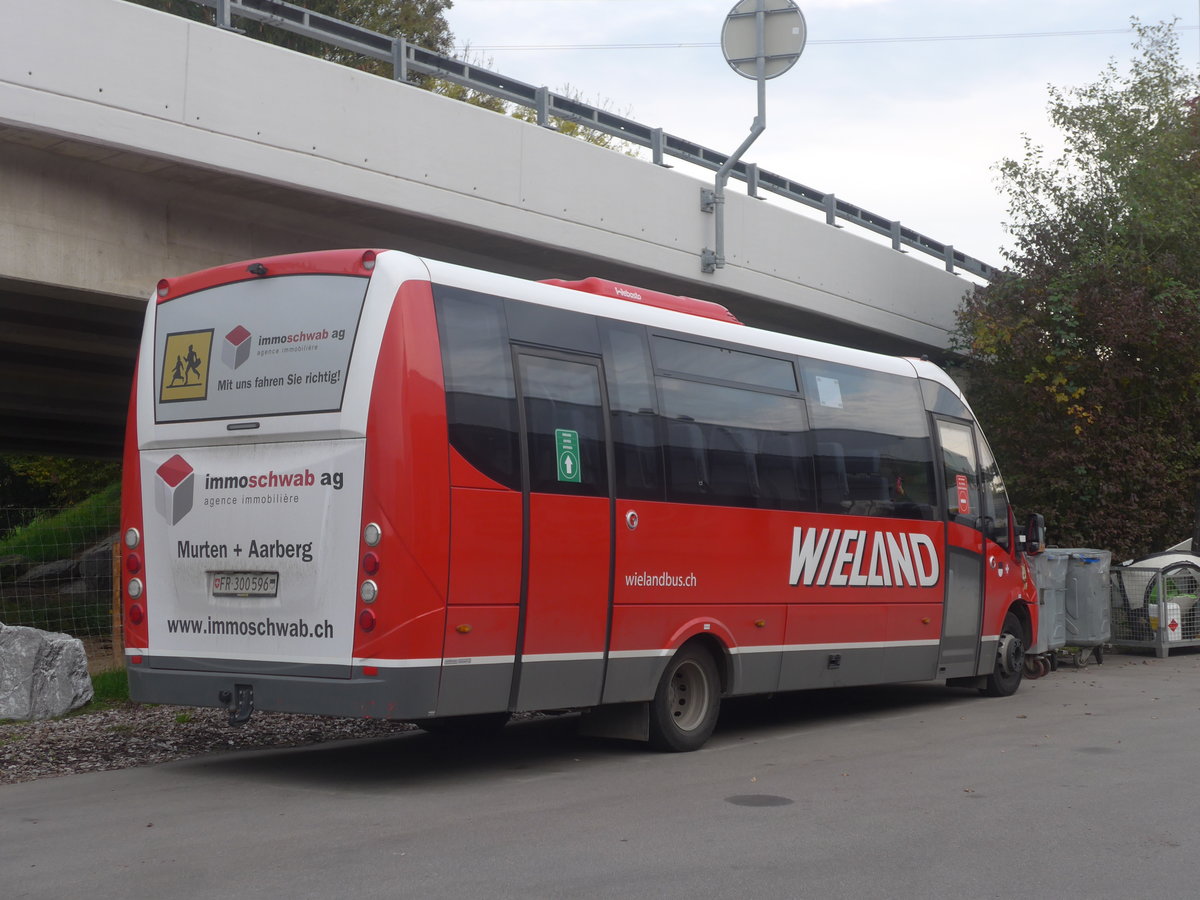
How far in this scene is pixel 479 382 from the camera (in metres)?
8.38

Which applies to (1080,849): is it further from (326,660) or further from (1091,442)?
(1091,442)

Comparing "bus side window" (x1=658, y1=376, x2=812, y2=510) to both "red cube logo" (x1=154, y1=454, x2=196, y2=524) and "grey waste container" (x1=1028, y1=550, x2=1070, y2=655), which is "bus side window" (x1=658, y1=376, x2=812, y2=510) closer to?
"red cube logo" (x1=154, y1=454, x2=196, y2=524)

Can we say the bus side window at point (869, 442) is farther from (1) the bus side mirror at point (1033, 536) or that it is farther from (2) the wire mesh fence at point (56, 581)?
(2) the wire mesh fence at point (56, 581)

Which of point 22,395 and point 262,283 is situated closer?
point 262,283

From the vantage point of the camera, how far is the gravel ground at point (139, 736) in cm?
948

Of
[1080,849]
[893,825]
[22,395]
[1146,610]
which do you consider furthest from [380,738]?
[22,395]

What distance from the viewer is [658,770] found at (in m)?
9.08

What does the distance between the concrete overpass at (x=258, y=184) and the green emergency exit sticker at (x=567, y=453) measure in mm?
5610

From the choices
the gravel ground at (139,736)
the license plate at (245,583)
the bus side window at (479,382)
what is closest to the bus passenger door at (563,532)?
the bus side window at (479,382)

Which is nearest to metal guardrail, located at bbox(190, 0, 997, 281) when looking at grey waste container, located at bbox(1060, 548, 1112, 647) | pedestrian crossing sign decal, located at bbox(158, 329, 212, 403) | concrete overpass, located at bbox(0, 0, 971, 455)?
concrete overpass, located at bbox(0, 0, 971, 455)

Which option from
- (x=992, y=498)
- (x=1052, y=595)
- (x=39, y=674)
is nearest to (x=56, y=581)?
(x=39, y=674)

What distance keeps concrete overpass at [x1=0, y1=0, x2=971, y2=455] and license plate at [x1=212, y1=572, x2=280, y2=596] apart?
5.19 m

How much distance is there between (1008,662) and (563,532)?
7008 mm

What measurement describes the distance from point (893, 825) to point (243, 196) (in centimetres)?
948
